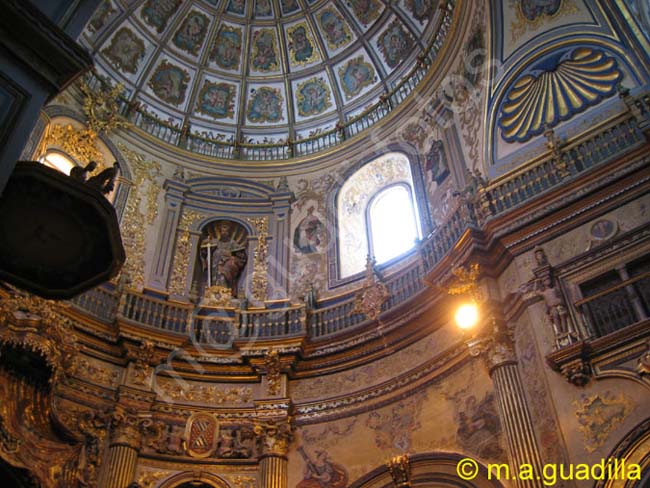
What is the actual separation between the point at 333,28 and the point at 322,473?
43.9 feet

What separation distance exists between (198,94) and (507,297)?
12.7 meters

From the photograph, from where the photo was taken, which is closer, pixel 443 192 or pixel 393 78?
pixel 443 192

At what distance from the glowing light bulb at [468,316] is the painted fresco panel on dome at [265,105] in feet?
36.0

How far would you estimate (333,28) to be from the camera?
768 inches

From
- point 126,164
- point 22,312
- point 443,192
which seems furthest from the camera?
point 126,164

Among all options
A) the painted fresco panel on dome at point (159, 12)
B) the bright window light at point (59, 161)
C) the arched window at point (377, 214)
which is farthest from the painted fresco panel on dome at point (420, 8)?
the bright window light at point (59, 161)

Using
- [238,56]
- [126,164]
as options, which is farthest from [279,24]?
[126,164]

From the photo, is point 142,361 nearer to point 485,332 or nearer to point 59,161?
point 59,161

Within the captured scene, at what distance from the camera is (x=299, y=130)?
765 inches

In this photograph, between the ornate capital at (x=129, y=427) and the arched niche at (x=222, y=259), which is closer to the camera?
the ornate capital at (x=129, y=427)

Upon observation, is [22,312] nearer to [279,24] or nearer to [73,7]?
[73,7]

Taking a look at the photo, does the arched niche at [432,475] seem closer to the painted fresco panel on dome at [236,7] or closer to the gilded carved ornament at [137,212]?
the gilded carved ornament at [137,212]

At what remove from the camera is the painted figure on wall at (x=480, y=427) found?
10031 mm
